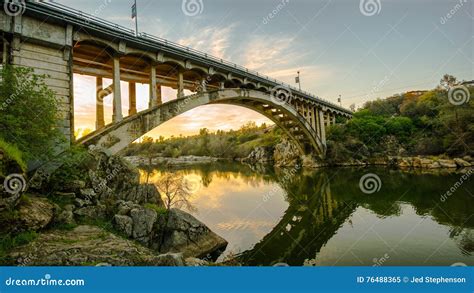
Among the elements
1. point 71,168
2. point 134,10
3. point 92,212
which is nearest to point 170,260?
point 92,212

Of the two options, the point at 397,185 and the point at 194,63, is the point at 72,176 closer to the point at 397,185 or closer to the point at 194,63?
the point at 194,63

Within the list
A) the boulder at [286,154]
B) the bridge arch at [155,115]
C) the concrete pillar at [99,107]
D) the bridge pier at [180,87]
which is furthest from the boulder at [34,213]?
the boulder at [286,154]

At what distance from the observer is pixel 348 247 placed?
10.4 meters

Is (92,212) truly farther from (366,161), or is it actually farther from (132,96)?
(366,161)

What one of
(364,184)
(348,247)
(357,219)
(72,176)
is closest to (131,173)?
(72,176)

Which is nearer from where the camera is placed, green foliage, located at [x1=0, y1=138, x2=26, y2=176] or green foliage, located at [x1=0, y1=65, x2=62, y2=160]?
green foliage, located at [x1=0, y1=138, x2=26, y2=176]

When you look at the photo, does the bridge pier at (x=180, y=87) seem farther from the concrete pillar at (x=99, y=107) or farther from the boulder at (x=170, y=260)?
the boulder at (x=170, y=260)

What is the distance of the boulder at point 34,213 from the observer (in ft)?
22.6

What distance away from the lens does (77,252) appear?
626cm

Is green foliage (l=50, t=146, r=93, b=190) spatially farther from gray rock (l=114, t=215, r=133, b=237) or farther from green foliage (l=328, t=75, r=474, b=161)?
green foliage (l=328, t=75, r=474, b=161)

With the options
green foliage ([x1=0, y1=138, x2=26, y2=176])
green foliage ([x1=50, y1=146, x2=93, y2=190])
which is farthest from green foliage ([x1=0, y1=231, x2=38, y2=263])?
green foliage ([x1=50, y1=146, x2=93, y2=190])

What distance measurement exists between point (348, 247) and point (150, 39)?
14.0 meters

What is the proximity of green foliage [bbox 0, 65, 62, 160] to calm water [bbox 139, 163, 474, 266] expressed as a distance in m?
7.18

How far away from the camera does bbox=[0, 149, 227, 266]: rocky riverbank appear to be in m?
6.13
